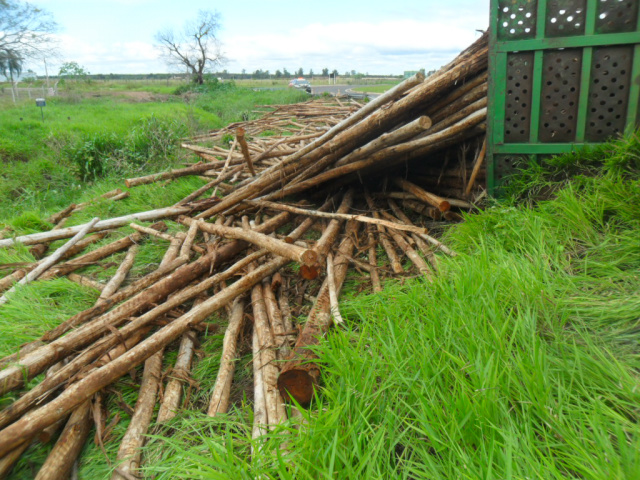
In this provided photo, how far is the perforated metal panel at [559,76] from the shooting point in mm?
3607

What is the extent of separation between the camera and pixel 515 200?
13.1 feet

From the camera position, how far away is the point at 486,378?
1.91m

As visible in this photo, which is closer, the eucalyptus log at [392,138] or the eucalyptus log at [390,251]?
the eucalyptus log at [390,251]

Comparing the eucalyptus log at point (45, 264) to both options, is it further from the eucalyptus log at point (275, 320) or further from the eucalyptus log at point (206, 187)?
the eucalyptus log at point (275, 320)

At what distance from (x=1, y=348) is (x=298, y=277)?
2.42 metres

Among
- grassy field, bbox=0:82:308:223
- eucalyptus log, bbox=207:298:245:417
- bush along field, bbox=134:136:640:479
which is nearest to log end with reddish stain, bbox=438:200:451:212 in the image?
bush along field, bbox=134:136:640:479

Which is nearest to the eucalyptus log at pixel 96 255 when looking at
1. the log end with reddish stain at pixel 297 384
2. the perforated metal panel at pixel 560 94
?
the log end with reddish stain at pixel 297 384

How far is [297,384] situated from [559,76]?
11.7 feet

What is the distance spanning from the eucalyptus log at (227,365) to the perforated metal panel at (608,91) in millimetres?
3527

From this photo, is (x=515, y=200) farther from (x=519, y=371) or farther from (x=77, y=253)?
(x=77, y=253)

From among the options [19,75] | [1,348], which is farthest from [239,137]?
[19,75]

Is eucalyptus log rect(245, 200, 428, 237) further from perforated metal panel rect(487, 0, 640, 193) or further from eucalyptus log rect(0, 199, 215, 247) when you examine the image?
perforated metal panel rect(487, 0, 640, 193)

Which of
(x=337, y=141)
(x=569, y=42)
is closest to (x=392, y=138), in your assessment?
(x=337, y=141)

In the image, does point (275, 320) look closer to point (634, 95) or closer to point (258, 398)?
point (258, 398)
